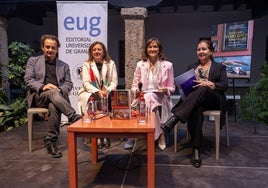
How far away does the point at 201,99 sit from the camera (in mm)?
2625

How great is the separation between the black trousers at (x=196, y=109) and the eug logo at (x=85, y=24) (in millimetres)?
1849

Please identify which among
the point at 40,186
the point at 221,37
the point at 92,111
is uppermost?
the point at 221,37

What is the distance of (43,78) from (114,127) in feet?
4.88

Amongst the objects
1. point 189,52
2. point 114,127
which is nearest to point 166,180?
point 114,127

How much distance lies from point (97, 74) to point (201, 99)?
1.20 m

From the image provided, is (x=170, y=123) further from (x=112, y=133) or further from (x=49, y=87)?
(x=49, y=87)

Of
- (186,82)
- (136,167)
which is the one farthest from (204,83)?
(136,167)

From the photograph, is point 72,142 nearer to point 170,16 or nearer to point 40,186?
point 40,186

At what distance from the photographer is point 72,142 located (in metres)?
1.92

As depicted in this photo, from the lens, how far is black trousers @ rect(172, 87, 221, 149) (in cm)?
262

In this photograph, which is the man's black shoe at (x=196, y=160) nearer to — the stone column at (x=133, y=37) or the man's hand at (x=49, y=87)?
the man's hand at (x=49, y=87)

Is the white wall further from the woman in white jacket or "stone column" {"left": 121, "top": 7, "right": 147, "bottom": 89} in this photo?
the woman in white jacket

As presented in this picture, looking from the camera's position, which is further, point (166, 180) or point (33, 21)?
point (33, 21)

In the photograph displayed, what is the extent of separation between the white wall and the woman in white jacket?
528 cm
